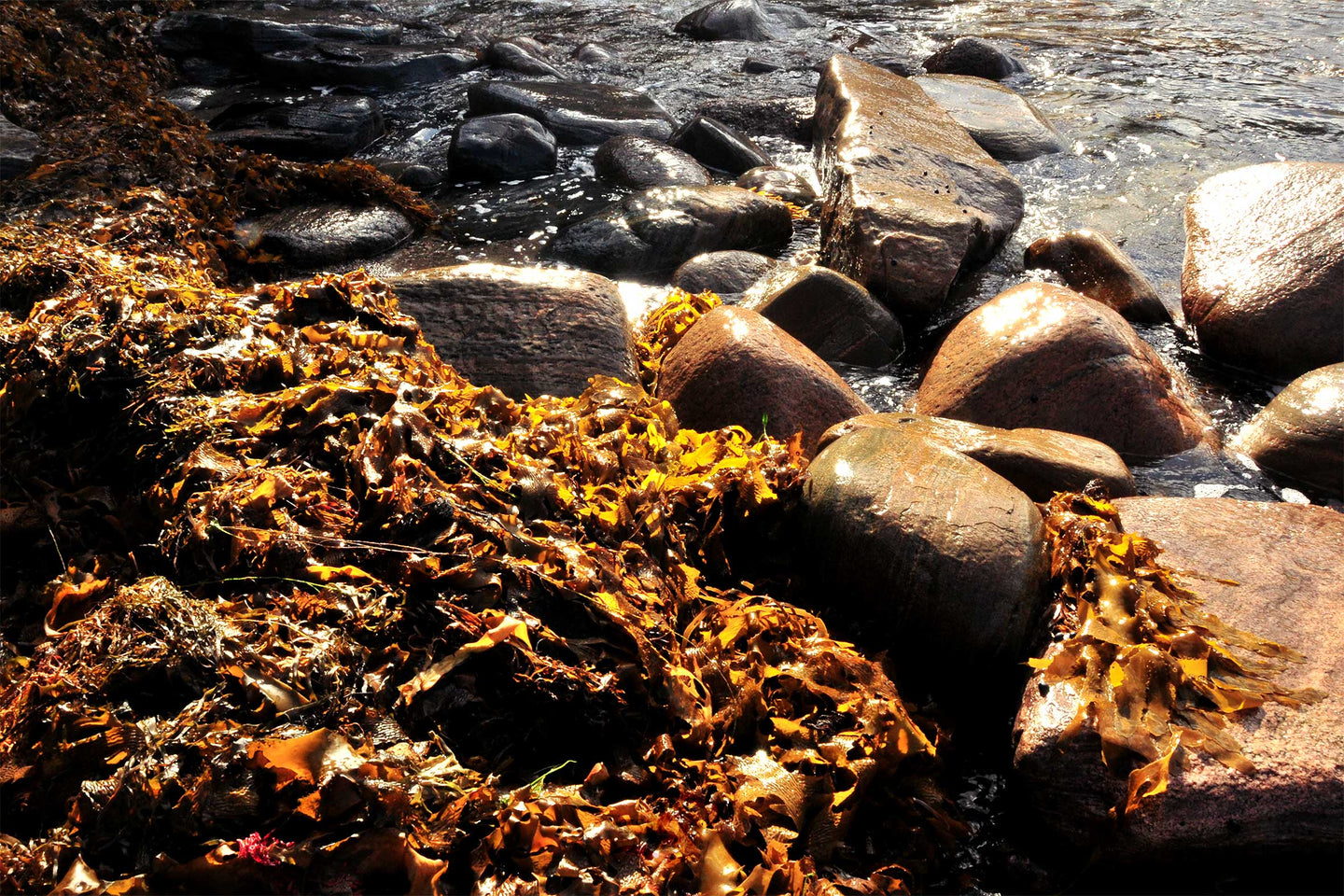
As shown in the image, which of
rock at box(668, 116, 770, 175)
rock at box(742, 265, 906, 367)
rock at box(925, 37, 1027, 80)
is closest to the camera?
rock at box(742, 265, 906, 367)

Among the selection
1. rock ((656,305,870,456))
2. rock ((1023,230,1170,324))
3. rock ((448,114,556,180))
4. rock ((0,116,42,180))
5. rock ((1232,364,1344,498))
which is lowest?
rock ((1232,364,1344,498))

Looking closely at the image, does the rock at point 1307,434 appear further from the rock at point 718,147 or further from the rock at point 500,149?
the rock at point 500,149

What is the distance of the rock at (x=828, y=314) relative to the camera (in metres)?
4.85

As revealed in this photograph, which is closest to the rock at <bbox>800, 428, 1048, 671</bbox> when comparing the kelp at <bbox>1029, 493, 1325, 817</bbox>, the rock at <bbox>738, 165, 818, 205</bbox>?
the kelp at <bbox>1029, 493, 1325, 817</bbox>

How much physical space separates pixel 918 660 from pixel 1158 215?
4885 mm

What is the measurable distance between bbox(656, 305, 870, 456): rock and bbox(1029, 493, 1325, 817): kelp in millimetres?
1117

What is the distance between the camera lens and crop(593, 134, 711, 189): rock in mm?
6445

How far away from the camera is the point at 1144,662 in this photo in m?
2.66

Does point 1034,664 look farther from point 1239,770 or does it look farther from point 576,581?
point 576,581

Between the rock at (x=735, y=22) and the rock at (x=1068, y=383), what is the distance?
6738 millimetres

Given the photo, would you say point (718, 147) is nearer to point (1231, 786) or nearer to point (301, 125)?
point (301, 125)

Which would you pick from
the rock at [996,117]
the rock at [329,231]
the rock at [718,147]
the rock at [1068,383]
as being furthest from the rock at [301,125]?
the rock at [1068,383]

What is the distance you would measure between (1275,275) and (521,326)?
13.5 feet

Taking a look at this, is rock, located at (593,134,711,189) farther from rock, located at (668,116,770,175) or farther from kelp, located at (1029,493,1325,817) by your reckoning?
kelp, located at (1029,493,1325,817)
